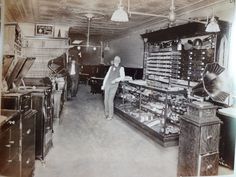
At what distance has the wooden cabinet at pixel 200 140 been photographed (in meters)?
2.14

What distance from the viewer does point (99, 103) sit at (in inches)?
142

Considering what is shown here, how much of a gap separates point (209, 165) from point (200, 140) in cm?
27

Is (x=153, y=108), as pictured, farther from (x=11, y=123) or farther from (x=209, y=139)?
(x=11, y=123)

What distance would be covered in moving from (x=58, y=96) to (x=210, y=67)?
2.52 metres

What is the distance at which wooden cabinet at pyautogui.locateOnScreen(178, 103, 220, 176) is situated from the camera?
214 centimetres

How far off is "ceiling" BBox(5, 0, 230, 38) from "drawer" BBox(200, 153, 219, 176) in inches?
58.6

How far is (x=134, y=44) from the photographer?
3078 mm

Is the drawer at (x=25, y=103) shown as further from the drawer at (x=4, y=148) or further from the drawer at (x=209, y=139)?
the drawer at (x=209, y=139)

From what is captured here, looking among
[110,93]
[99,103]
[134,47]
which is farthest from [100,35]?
[99,103]

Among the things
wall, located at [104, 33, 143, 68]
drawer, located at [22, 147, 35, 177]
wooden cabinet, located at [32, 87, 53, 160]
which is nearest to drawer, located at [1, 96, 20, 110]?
drawer, located at [22, 147, 35, 177]

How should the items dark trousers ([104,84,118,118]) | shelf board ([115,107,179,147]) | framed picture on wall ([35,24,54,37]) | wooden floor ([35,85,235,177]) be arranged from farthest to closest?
1. shelf board ([115,107,179,147])
2. dark trousers ([104,84,118,118])
3. wooden floor ([35,85,235,177])
4. framed picture on wall ([35,24,54,37])

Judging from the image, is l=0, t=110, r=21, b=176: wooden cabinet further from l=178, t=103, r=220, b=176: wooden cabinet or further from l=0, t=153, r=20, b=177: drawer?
l=178, t=103, r=220, b=176: wooden cabinet

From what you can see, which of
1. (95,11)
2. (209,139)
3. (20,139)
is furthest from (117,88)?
(20,139)

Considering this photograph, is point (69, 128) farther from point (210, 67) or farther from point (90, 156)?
point (210, 67)
